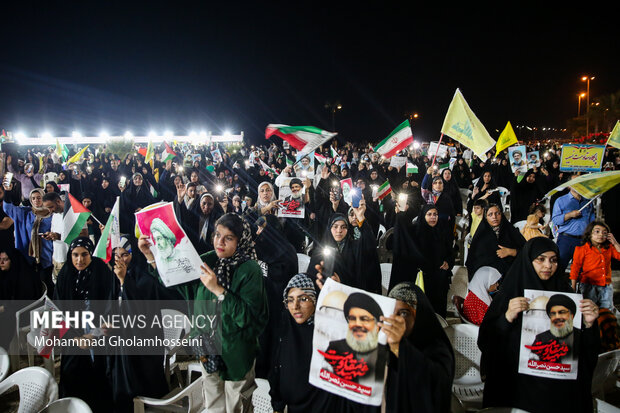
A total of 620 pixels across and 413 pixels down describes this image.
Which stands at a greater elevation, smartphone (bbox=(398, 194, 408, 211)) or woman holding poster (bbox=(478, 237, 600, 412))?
smartphone (bbox=(398, 194, 408, 211))

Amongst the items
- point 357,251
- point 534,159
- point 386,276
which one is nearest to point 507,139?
point 534,159

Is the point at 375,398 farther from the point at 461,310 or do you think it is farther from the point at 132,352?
the point at 461,310

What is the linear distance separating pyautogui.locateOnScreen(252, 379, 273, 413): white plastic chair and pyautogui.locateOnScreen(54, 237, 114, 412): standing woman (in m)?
1.30

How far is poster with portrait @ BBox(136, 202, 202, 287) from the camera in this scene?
245cm

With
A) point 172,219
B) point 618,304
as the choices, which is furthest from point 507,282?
point 618,304

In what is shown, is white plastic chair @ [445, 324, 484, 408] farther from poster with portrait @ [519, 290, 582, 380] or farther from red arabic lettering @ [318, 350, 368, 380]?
red arabic lettering @ [318, 350, 368, 380]

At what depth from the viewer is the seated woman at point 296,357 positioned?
211 centimetres

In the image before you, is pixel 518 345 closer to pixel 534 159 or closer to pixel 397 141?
pixel 397 141

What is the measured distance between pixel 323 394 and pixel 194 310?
1126 millimetres

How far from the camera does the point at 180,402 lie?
2760 mm

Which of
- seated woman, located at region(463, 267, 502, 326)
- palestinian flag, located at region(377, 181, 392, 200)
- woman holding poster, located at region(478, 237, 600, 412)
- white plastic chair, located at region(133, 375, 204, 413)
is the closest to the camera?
woman holding poster, located at region(478, 237, 600, 412)

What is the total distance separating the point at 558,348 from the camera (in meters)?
2.07

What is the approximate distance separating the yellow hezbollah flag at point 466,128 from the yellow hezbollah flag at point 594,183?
1.71 meters

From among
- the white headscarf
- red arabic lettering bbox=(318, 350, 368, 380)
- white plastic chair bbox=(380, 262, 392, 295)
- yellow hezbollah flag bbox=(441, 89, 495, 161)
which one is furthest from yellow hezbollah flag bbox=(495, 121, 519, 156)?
red arabic lettering bbox=(318, 350, 368, 380)
